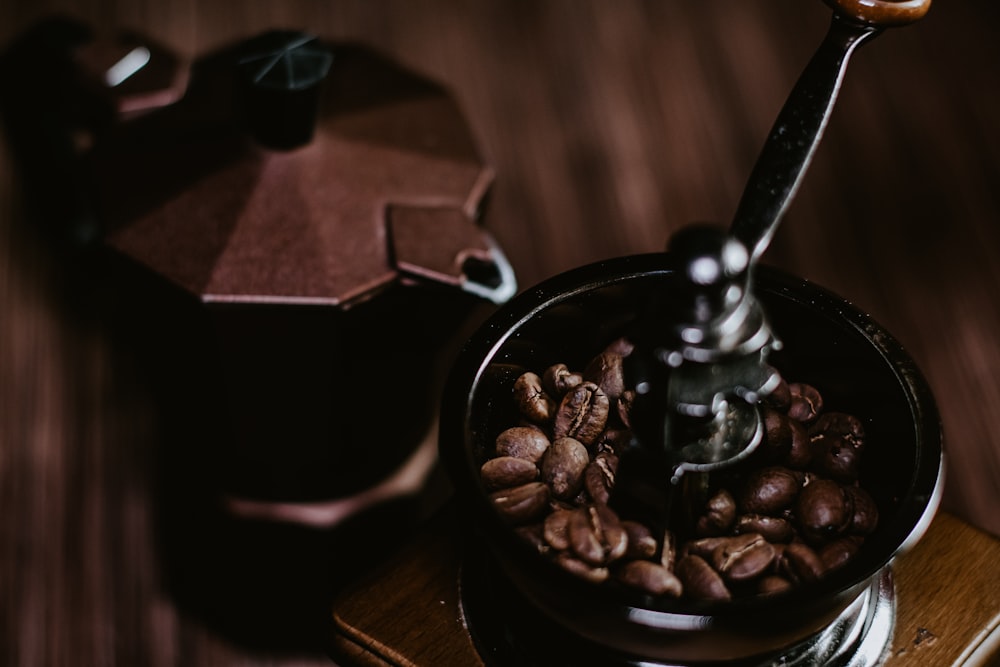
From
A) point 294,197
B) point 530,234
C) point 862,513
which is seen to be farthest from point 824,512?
point 530,234

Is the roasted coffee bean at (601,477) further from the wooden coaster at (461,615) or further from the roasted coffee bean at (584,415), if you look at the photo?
the wooden coaster at (461,615)

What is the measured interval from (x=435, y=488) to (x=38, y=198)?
1.96ft

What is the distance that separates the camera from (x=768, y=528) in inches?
21.2

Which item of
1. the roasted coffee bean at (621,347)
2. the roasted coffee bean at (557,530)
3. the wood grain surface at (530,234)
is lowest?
the wood grain surface at (530,234)

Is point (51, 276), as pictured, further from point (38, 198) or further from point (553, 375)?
point (553, 375)

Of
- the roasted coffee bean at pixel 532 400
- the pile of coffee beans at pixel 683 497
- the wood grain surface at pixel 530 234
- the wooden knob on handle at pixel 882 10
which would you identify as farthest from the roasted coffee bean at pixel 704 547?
the wood grain surface at pixel 530 234

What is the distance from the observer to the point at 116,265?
84 cm

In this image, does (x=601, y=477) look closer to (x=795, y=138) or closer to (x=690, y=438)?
(x=690, y=438)

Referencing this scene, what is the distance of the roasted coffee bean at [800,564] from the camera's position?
50 centimetres

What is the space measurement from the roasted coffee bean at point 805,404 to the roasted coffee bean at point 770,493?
0.16 ft

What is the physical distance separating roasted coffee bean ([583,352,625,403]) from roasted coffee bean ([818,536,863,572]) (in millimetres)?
132

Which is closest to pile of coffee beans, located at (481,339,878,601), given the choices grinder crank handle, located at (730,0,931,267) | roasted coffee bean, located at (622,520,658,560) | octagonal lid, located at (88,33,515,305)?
roasted coffee bean, located at (622,520,658,560)

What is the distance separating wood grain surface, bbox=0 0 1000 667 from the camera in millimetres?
1063

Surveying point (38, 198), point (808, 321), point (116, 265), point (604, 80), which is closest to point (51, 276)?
point (38, 198)
